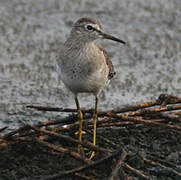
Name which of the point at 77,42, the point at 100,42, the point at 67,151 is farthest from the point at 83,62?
the point at 100,42

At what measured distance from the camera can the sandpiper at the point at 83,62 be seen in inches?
194

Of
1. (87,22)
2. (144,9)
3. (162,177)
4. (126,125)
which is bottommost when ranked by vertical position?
(162,177)

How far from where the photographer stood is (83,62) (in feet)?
16.4

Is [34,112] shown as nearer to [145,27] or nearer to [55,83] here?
[55,83]

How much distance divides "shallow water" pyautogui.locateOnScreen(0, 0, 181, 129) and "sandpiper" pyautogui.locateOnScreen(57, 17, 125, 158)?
1296 millimetres

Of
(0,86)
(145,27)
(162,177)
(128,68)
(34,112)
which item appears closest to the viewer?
(162,177)

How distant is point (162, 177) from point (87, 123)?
3.54ft

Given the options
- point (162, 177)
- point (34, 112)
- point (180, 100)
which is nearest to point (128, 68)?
point (34, 112)

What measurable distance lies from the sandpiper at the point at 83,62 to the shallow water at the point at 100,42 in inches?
51.0

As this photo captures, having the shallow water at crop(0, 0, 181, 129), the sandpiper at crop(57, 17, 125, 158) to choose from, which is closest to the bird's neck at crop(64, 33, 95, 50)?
the sandpiper at crop(57, 17, 125, 158)

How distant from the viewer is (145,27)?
9.11 meters

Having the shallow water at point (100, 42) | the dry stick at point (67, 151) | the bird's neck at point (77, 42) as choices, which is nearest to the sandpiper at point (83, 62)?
the bird's neck at point (77, 42)

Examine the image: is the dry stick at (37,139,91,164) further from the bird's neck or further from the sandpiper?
the bird's neck

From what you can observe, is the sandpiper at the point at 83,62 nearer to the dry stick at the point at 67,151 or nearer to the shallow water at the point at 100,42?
the dry stick at the point at 67,151
